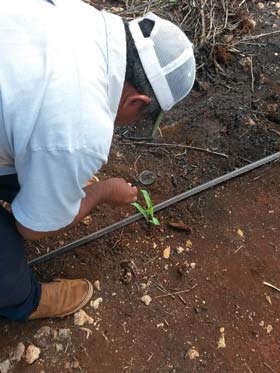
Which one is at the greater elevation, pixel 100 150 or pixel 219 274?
pixel 100 150

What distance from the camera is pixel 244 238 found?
83.0 inches

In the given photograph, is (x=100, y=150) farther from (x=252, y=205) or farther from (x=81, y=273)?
(x=252, y=205)

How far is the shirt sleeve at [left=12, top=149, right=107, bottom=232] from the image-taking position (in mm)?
1151

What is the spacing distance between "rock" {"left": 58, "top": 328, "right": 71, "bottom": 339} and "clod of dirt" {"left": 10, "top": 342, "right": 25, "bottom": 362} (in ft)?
0.45

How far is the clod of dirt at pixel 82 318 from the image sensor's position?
186 cm

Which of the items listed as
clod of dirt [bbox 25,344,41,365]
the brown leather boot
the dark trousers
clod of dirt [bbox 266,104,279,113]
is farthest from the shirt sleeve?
clod of dirt [bbox 266,104,279,113]

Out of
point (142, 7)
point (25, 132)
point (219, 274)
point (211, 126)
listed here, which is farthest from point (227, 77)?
point (25, 132)

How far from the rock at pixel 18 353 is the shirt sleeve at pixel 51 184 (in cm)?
69

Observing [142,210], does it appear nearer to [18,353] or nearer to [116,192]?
[116,192]

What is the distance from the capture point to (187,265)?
2020 millimetres

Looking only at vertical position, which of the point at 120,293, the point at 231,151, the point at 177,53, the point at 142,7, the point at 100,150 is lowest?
the point at 120,293

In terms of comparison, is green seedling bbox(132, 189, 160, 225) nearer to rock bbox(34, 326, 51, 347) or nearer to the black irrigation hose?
the black irrigation hose

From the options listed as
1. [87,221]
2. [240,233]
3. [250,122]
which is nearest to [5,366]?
[87,221]

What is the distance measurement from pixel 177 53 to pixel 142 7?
6.49ft
